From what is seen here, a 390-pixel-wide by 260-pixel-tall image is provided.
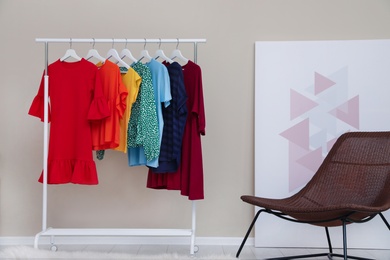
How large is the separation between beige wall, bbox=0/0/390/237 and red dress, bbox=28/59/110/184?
1.89ft

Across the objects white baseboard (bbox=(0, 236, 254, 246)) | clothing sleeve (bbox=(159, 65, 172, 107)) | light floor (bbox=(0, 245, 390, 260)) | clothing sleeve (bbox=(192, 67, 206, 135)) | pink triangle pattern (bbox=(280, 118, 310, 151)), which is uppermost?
clothing sleeve (bbox=(159, 65, 172, 107))

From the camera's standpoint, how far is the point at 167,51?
3.21 meters

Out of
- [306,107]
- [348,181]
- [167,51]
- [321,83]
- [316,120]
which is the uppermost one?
[167,51]

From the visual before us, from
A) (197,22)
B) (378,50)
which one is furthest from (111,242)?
(378,50)

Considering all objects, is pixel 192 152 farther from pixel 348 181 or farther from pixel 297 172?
pixel 348 181

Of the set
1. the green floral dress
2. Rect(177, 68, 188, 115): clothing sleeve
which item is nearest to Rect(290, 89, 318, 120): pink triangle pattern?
Rect(177, 68, 188, 115): clothing sleeve

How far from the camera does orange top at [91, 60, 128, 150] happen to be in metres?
2.59

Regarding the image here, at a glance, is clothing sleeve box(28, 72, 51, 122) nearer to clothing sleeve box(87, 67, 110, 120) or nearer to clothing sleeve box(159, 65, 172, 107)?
clothing sleeve box(87, 67, 110, 120)

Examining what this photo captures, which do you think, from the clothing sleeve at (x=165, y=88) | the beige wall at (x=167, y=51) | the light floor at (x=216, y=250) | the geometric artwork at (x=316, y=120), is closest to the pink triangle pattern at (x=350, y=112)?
the geometric artwork at (x=316, y=120)

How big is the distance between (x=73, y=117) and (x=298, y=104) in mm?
1689

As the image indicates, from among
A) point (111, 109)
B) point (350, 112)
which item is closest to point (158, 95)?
point (111, 109)

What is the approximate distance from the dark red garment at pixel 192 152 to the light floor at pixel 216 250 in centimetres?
52

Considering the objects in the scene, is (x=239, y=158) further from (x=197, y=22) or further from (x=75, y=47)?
(x=75, y=47)

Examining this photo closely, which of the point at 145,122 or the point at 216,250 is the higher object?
the point at 145,122
